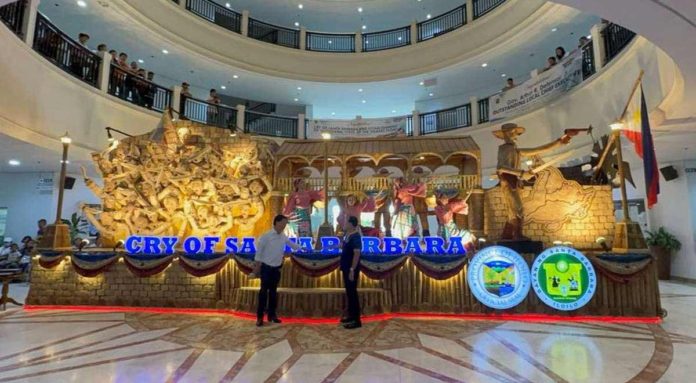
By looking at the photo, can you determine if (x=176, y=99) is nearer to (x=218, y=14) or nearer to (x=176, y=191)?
(x=218, y=14)

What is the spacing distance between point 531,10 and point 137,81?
13104 millimetres

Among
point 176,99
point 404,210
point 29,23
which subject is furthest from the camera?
point 176,99

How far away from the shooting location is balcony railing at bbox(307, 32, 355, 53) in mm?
16938

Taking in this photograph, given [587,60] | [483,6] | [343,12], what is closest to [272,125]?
[343,12]

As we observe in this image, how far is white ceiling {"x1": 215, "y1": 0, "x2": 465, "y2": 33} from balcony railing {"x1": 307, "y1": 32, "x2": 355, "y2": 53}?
40.5 inches

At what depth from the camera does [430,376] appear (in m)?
3.27

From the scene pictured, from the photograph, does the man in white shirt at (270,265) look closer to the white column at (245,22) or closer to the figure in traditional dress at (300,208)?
the figure in traditional dress at (300,208)

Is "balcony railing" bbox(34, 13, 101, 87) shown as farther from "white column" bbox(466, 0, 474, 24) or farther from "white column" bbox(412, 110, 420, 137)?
"white column" bbox(466, 0, 474, 24)

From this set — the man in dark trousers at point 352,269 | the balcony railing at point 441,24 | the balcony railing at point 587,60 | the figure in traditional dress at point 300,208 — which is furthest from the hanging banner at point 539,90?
the man in dark trousers at point 352,269

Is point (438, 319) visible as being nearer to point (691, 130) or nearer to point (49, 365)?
point (49, 365)

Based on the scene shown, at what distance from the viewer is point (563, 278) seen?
546 cm

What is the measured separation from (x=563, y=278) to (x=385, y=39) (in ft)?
46.6

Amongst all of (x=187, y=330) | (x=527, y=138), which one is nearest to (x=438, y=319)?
(x=187, y=330)

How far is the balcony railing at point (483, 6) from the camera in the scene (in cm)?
1402
